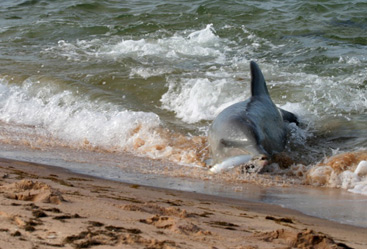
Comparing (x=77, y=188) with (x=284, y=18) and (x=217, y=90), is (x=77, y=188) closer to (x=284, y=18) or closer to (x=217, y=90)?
(x=217, y=90)

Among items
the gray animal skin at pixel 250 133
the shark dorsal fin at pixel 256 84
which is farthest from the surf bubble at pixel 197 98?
the gray animal skin at pixel 250 133

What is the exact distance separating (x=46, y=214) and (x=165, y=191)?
1.89m

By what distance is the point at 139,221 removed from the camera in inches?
131

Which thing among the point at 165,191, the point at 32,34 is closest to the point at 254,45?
the point at 32,34

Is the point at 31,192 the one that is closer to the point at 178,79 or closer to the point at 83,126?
the point at 83,126

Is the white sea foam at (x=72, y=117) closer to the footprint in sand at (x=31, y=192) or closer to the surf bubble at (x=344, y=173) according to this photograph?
the surf bubble at (x=344, y=173)

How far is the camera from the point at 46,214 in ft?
10.5

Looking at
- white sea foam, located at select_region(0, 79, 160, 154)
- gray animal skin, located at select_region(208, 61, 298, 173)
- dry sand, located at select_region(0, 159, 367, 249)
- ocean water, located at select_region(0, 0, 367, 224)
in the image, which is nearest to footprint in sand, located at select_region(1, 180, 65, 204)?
dry sand, located at select_region(0, 159, 367, 249)

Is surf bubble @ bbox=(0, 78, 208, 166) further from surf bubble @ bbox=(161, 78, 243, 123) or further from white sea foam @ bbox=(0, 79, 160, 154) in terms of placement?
surf bubble @ bbox=(161, 78, 243, 123)

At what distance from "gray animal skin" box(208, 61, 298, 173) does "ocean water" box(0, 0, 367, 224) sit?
21 centimetres

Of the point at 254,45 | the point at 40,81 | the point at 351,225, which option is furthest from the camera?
the point at 254,45

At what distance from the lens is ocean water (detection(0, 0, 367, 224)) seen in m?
7.36

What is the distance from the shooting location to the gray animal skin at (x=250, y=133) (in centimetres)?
608

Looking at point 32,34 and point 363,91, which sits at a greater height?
point 32,34
